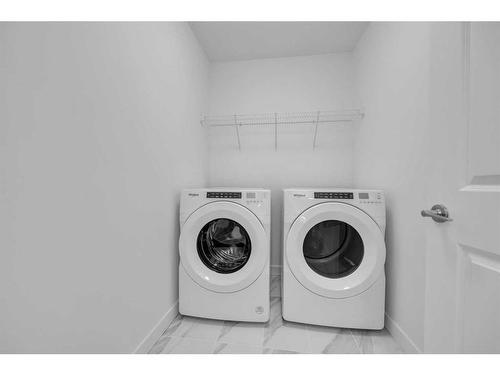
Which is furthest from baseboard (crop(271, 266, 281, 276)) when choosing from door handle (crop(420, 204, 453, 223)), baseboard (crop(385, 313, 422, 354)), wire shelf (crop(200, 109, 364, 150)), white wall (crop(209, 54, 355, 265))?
door handle (crop(420, 204, 453, 223))

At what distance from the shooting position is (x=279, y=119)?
2047 mm

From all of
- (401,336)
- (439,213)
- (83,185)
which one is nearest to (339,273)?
(401,336)

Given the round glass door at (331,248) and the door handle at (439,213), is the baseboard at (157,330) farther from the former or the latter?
the door handle at (439,213)

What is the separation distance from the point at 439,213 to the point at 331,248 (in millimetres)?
892

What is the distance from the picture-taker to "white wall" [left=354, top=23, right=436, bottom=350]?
1.05m

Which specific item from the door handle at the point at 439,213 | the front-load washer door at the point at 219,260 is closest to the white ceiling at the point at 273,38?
the front-load washer door at the point at 219,260

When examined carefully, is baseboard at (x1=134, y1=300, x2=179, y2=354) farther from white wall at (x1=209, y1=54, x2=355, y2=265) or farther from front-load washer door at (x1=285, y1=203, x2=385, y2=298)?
white wall at (x1=209, y1=54, x2=355, y2=265)

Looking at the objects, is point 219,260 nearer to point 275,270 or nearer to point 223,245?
point 223,245

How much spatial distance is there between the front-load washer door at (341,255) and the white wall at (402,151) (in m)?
0.15

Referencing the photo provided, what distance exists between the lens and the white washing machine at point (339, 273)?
124 cm

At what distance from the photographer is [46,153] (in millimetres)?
623

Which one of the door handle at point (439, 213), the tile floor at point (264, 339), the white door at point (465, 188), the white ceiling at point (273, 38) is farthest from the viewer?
the white ceiling at point (273, 38)

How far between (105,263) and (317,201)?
113 cm

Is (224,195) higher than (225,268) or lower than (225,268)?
higher
